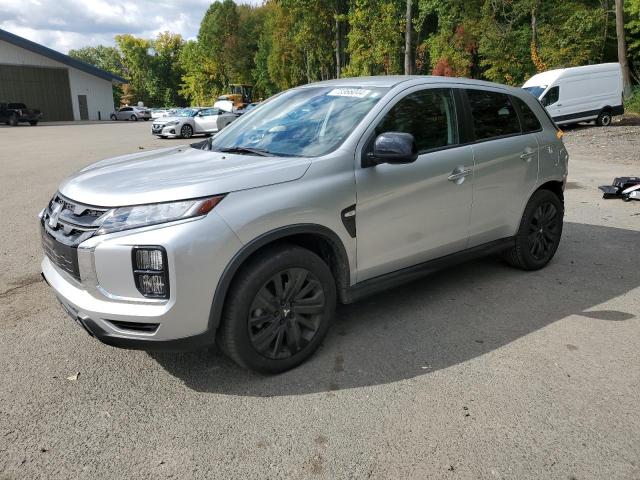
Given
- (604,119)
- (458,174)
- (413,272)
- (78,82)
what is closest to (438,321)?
(413,272)

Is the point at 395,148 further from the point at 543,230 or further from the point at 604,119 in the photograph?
the point at 604,119

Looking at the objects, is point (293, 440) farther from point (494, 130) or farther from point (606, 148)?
point (606, 148)

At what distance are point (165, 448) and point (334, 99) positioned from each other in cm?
262

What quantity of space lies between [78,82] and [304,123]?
54289mm

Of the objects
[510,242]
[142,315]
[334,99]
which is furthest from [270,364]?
[510,242]

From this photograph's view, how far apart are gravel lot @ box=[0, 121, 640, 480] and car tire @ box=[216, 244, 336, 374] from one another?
167 millimetres

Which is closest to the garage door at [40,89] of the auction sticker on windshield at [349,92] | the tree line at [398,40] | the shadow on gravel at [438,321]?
the tree line at [398,40]

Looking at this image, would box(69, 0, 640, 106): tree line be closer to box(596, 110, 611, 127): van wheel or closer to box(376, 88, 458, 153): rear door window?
box(596, 110, 611, 127): van wheel

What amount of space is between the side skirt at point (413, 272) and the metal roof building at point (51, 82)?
1969 inches

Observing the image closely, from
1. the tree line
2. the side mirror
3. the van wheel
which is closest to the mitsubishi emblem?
the side mirror

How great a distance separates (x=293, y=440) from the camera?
8.75 ft

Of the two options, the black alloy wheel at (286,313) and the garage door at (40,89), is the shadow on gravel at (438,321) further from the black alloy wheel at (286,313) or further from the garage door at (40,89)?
the garage door at (40,89)

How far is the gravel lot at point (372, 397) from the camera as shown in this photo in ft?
8.25

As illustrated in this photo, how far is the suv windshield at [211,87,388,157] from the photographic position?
3609mm
